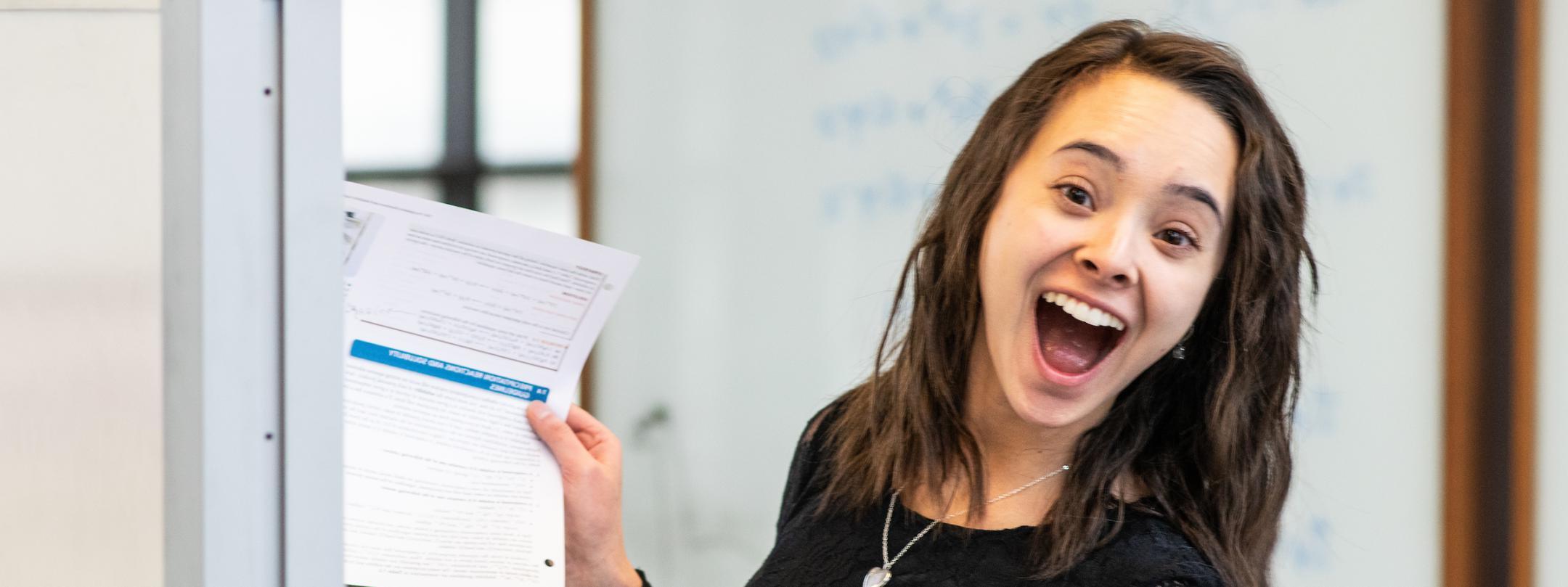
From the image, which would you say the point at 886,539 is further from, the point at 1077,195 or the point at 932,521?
the point at 1077,195

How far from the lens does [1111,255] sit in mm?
773

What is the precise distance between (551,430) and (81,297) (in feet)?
1.26

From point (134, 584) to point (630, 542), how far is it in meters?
1.46

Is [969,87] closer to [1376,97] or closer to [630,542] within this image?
[1376,97]

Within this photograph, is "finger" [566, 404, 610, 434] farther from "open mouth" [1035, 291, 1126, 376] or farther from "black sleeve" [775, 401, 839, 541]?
"open mouth" [1035, 291, 1126, 376]

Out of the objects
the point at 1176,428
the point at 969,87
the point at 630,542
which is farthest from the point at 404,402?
the point at 630,542

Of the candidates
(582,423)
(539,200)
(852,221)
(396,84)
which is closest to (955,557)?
(582,423)

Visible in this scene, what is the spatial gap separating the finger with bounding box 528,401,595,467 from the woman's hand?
0.02 m

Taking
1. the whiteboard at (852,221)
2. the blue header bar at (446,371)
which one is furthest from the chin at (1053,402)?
the whiteboard at (852,221)

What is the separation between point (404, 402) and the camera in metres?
0.68

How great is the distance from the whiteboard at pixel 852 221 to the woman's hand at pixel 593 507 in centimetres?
77

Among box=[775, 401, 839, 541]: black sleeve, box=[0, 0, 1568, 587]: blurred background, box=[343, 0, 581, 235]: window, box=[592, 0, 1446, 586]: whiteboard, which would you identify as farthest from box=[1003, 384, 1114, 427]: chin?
box=[343, 0, 581, 235]: window

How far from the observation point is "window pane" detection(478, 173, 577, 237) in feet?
7.25

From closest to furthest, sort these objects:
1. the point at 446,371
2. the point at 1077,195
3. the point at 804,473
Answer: the point at 446,371, the point at 1077,195, the point at 804,473
